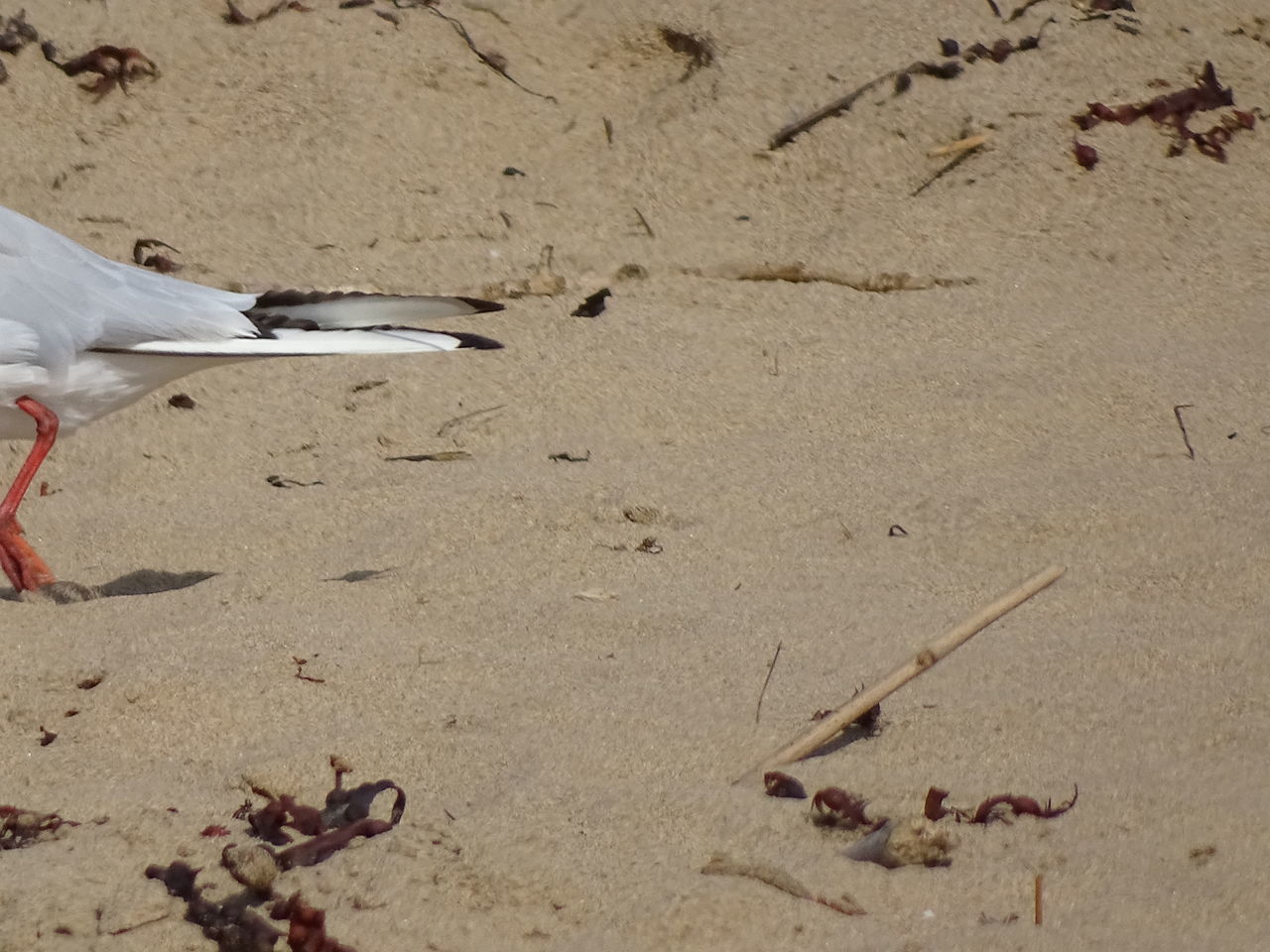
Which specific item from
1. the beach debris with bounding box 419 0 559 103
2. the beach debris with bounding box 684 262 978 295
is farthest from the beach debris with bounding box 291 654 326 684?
the beach debris with bounding box 419 0 559 103

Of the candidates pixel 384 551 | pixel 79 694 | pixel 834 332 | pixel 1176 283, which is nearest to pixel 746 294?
pixel 834 332

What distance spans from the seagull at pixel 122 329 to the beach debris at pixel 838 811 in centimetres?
212

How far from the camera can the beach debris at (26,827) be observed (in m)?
2.90

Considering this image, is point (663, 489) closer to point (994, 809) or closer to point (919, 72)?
point (994, 809)

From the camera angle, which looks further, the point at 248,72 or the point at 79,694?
the point at 248,72

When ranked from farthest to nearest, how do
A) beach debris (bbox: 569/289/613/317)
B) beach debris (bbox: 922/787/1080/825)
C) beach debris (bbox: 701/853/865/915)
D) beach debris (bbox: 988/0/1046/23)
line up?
beach debris (bbox: 988/0/1046/23) < beach debris (bbox: 569/289/613/317) < beach debris (bbox: 922/787/1080/825) < beach debris (bbox: 701/853/865/915)

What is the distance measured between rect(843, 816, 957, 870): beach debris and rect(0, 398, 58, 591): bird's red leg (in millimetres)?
2554

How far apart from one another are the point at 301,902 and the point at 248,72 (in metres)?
5.41

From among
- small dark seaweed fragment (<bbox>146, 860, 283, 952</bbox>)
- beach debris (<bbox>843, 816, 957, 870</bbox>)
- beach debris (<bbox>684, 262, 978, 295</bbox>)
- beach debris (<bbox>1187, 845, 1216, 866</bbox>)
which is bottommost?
beach debris (<bbox>684, 262, 978, 295</bbox>)

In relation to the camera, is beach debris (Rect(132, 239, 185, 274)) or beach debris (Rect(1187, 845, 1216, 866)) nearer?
beach debris (Rect(1187, 845, 1216, 866))

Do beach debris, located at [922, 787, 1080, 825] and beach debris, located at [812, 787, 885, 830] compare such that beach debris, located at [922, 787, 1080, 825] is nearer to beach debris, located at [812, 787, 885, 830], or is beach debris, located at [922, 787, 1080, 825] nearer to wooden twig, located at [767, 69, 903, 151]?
beach debris, located at [812, 787, 885, 830]

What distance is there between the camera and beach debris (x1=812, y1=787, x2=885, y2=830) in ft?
9.53

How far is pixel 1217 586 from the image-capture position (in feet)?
13.5

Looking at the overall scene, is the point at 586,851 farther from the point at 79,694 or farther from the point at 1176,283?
the point at 1176,283
